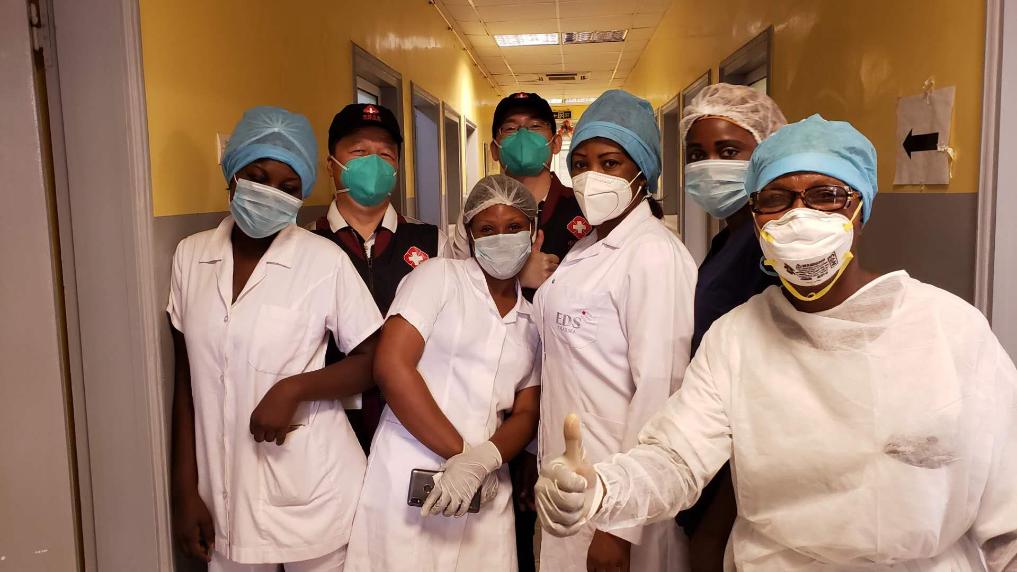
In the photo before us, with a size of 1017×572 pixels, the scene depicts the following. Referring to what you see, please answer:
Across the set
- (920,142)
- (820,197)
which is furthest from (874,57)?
(820,197)

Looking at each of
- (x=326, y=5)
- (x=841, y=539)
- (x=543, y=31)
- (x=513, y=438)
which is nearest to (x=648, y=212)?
(x=513, y=438)

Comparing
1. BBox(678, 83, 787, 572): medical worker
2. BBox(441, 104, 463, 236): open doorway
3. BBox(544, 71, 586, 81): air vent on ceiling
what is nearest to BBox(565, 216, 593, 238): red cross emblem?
BBox(678, 83, 787, 572): medical worker

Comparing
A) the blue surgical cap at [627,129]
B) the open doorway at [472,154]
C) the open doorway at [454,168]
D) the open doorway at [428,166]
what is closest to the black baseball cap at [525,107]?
the blue surgical cap at [627,129]

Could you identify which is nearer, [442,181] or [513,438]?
[513,438]

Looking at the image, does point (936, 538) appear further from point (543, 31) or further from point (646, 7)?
point (543, 31)

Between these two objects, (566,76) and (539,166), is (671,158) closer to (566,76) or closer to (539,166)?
(566,76)

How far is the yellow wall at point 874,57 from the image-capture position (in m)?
1.72

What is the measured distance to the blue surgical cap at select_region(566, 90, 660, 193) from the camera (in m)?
1.58

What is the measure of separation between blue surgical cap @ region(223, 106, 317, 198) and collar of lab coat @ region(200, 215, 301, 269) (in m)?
0.13

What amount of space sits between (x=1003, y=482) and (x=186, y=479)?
166 centimetres

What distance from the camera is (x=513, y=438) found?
1592 mm

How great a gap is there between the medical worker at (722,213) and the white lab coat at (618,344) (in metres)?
0.06

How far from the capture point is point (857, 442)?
3.23 ft

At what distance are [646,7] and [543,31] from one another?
3.70ft
